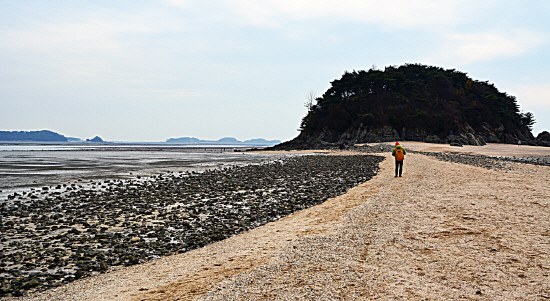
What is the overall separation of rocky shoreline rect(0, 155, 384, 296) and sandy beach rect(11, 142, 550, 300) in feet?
2.97

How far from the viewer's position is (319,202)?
46.8ft

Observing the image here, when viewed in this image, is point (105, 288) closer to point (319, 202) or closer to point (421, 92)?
point (319, 202)

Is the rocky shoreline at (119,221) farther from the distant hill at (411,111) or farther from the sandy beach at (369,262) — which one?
the distant hill at (411,111)

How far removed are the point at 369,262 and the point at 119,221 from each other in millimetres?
8992

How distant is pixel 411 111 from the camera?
3324 inches

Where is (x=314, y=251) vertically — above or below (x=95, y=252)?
above

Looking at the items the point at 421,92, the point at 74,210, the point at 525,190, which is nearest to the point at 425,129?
the point at 421,92

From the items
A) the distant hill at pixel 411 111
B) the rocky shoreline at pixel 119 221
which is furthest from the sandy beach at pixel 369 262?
the distant hill at pixel 411 111

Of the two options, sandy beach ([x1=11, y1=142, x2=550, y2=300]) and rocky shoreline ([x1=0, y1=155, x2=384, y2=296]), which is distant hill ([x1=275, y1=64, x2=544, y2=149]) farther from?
sandy beach ([x1=11, y1=142, x2=550, y2=300])

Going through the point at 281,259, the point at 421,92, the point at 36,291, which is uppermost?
the point at 421,92

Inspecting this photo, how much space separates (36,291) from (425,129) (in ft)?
279

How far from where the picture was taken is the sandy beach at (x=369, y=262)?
518 centimetres

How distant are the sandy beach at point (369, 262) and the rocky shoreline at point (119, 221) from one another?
0.91m

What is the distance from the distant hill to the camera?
8094 cm
